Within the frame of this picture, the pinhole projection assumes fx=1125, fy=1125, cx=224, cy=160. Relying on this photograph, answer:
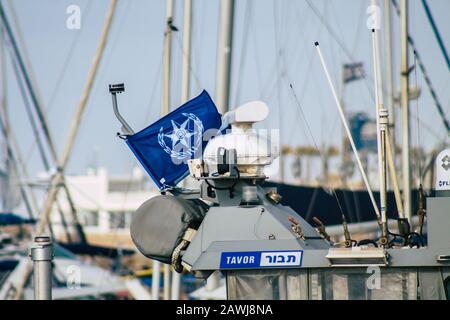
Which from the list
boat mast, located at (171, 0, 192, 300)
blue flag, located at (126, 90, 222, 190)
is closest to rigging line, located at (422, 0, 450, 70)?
boat mast, located at (171, 0, 192, 300)

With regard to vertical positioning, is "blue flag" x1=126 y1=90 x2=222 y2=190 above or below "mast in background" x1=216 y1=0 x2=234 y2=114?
below

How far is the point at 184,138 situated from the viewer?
15297 mm

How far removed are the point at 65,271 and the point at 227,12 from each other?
16.8 metres

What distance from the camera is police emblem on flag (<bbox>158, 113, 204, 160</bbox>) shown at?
1516 cm

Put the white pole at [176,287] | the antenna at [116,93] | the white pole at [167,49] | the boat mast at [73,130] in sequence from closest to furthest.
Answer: the antenna at [116,93] < the white pole at [176,287] < the white pole at [167,49] < the boat mast at [73,130]

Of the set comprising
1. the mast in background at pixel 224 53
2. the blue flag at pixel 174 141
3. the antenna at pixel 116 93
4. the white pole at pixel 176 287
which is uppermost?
the mast in background at pixel 224 53

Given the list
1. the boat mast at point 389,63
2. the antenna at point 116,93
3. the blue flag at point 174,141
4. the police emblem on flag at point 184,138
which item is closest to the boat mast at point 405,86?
the boat mast at point 389,63

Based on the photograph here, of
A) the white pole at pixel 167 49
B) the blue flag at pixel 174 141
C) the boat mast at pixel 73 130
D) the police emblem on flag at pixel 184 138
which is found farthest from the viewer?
the boat mast at pixel 73 130

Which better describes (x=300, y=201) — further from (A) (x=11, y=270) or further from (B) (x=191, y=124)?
(A) (x=11, y=270)

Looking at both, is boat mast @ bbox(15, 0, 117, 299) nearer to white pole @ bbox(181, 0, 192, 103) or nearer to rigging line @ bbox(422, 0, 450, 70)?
white pole @ bbox(181, 0, 192, 103)

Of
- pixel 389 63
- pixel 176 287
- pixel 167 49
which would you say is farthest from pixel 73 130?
pixel 389 63

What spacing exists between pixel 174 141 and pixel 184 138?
14 cm

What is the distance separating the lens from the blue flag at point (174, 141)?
15.0 m

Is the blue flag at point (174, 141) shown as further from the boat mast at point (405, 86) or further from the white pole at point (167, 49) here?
the white pole at point (167, 49)
